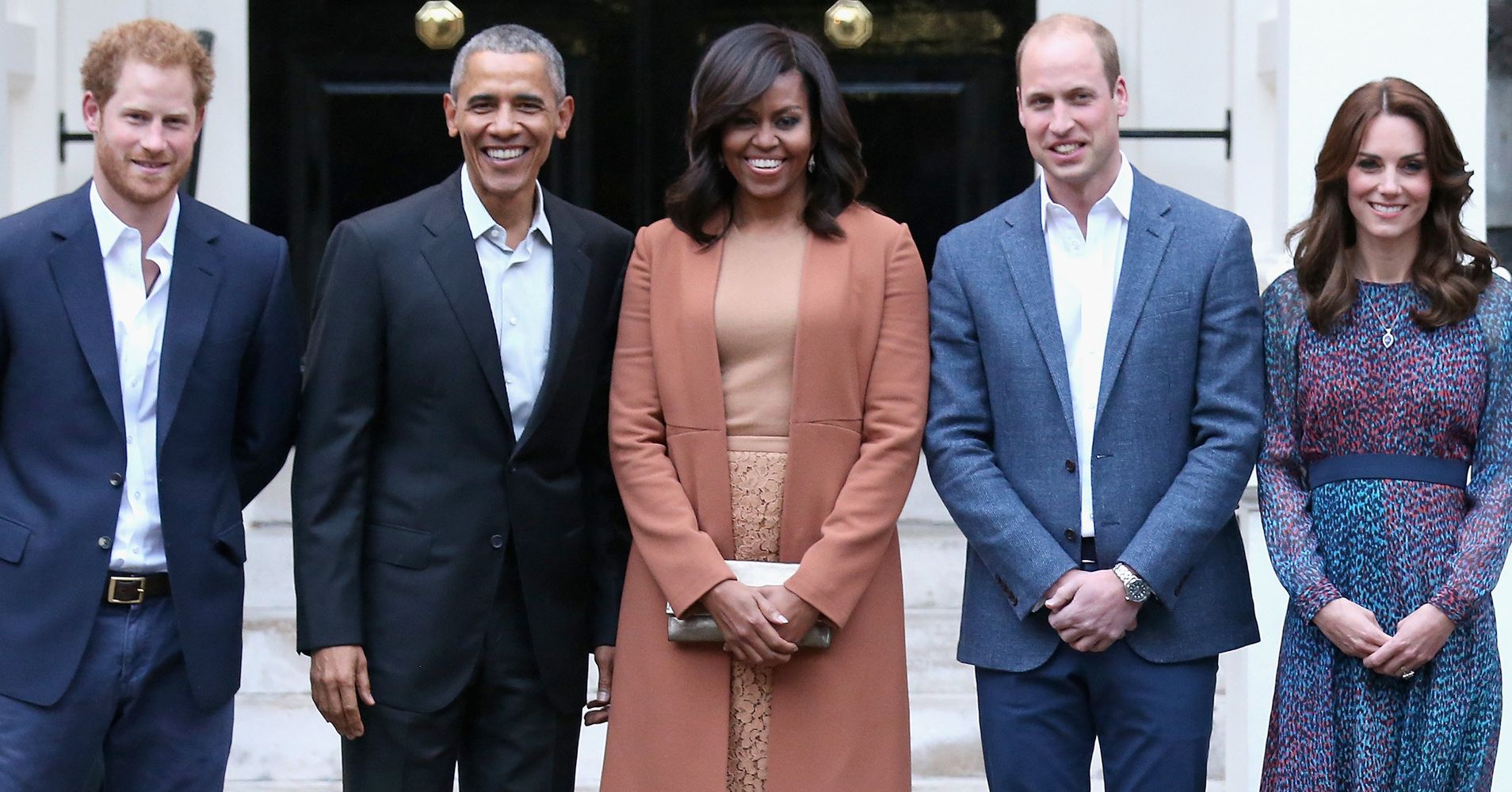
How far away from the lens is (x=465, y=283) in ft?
11.8

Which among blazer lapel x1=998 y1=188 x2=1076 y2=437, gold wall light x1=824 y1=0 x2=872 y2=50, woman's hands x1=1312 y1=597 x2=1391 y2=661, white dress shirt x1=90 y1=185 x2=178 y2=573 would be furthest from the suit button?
gold wall light x1=824 y1=0 x2=872 y2=50

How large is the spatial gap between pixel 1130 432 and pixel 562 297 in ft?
3.67

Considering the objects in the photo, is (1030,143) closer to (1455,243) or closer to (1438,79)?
(1455,243)

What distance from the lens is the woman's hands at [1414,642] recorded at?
3.42 meters

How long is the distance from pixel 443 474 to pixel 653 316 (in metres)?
0.50

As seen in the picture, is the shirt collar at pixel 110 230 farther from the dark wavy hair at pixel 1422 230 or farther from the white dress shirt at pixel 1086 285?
the dark wavy hair at pixel 1422 230

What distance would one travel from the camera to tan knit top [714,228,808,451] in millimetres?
3549

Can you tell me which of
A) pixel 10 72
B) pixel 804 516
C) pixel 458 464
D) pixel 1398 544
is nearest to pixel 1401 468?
pixel 1398 544

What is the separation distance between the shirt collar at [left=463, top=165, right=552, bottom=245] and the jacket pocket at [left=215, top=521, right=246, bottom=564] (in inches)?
28.1

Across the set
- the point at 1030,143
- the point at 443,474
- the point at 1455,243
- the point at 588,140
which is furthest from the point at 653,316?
the point at 588,140

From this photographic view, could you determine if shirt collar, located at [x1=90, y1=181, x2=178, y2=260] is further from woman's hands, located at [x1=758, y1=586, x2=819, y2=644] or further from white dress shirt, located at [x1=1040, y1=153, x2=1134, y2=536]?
white dress shirt, located at [x1=1040, y1=153, x2=1134, y2=536]

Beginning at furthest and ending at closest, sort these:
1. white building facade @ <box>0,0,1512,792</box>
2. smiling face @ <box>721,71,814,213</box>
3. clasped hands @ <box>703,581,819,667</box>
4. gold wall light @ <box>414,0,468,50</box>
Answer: gold wall light @ <box>414,0,468,50</box> → white building facade @ <box>0,0,1512,792</box> → smiling face @ <box>721,71,814,213</box> → clasped hands @ <box>703,581,819,667</box>

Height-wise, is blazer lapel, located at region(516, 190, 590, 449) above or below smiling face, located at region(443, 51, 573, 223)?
below

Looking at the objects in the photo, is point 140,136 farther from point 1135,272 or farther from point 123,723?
point 1135,272
